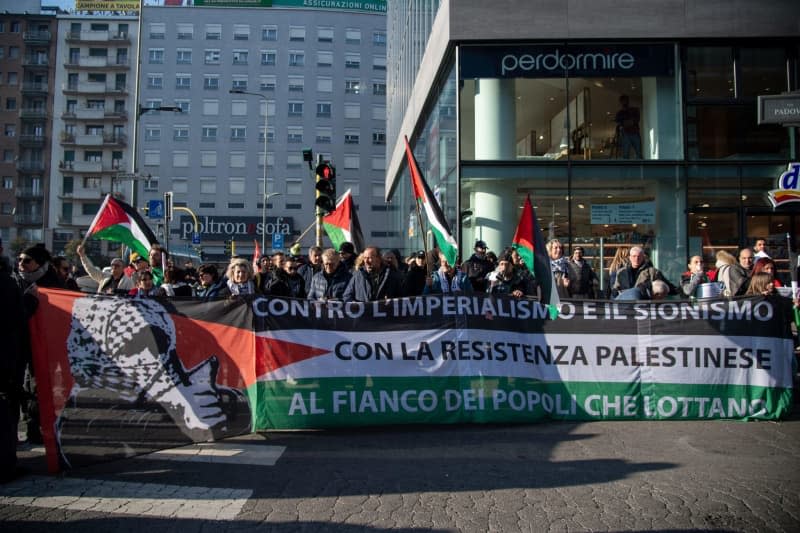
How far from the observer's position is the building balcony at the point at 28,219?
7350 cm

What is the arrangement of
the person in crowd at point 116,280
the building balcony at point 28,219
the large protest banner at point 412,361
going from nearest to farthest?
1. the large protest banner at point 412,361
2. the person in crowd at point 116,280
3. the building balcony at point 28,219

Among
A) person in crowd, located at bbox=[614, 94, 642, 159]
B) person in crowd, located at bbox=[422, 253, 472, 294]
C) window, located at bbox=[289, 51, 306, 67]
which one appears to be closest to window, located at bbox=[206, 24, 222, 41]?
window, located at bbox=[289, 51, 306, 67]

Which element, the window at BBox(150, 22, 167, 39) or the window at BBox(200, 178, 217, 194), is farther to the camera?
the window at BBox(150, 22, 167, 39)

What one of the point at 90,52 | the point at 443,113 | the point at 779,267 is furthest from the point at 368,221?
the point at 779,267

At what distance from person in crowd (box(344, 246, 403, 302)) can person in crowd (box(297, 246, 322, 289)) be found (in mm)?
2256

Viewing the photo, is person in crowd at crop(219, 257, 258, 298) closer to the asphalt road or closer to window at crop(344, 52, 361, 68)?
the asphalt road

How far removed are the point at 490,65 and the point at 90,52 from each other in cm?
7399

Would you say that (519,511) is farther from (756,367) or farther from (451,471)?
(756,367)

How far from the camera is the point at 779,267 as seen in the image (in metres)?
14.6

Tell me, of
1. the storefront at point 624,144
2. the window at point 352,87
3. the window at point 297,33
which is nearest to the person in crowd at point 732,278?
the storefront at point 624,144

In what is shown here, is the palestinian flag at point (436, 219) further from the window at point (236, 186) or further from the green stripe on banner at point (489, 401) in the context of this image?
the window at point (236, 186)

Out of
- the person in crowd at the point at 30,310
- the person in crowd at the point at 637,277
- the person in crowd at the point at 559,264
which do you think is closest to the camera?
the person in crowd at the point at 30,310

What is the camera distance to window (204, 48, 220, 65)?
2566 inches

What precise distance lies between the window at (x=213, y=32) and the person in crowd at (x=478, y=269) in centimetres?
6203
